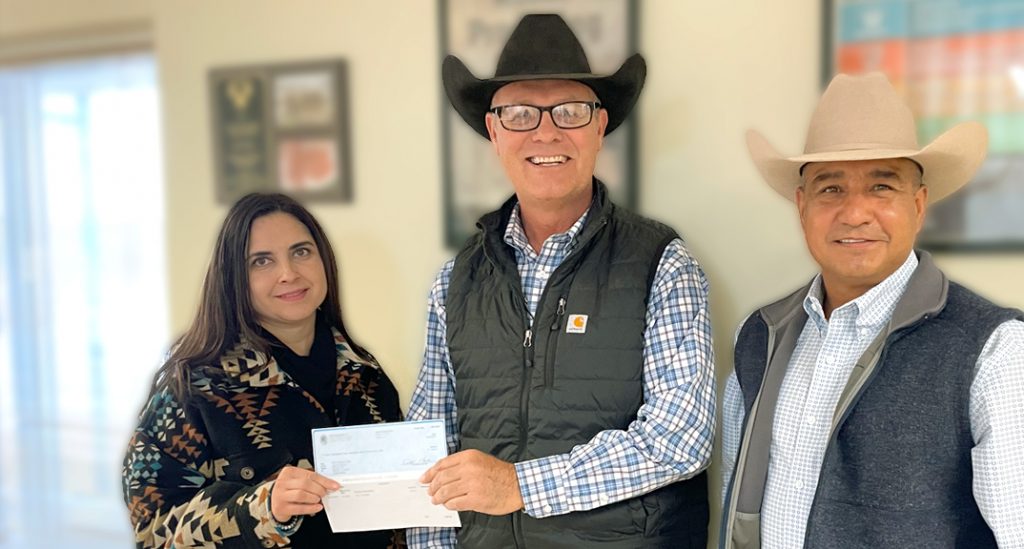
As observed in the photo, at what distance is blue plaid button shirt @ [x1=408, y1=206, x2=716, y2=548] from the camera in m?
1.55

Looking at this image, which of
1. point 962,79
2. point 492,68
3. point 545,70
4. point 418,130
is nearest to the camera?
point 545,70

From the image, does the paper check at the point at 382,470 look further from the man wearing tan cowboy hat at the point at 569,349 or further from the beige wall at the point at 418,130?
the beige wall at the point at 418,130

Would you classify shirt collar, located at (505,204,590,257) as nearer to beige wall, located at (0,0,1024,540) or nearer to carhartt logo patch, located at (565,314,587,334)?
carhartt logo patch, located at (565,314,587,334)

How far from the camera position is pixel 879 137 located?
1.43m

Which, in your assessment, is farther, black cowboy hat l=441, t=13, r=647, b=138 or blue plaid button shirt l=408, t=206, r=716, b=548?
black cowboy hat l=441, t=13, r=647, b=138

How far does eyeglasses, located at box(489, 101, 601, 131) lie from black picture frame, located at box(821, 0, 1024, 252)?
790 mm

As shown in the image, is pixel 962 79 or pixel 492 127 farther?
pixel 962 79

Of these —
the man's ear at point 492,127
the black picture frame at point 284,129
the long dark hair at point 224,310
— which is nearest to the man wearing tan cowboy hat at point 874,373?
the man's ear at point 492,127

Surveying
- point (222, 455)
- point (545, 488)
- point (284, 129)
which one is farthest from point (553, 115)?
point (284, 129)

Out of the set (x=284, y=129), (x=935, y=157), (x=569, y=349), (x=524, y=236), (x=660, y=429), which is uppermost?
(x=284, y=129)

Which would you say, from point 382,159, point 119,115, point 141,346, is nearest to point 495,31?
point 382,159

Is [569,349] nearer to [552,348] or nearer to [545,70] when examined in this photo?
[552,348]

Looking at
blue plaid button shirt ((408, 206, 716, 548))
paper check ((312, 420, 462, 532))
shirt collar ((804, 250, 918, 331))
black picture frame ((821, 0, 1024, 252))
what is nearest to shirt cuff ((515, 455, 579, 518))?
blue plaid button shirt ((408, 206, 716, 548))

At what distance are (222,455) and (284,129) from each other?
A: 1.38 m
